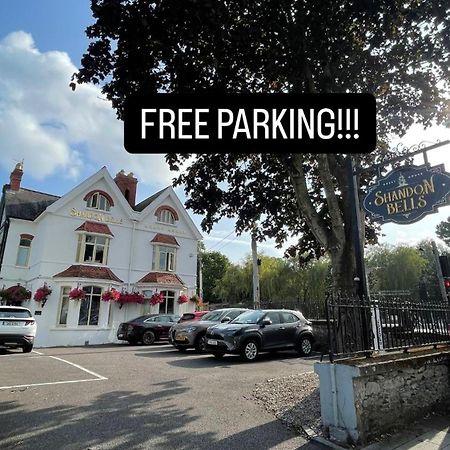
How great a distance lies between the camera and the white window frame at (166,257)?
25562 mm

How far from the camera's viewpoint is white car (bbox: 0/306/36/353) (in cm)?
1386

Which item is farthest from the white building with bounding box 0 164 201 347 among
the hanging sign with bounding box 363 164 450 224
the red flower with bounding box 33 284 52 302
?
the hanging sign with bounding box 363 164 450 224

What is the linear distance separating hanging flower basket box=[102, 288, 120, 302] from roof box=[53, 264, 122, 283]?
0.84 m

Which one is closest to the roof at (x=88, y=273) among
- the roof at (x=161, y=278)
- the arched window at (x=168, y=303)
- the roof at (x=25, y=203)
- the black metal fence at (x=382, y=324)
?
the roof at (x=161, y=278)

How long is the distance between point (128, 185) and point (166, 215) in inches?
167

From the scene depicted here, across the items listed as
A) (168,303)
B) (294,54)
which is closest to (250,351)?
(294,54)

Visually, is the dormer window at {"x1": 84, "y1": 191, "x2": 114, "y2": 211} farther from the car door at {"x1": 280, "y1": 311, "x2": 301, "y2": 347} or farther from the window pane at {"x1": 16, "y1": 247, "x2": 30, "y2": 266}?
the car door at {"x1": 280, "y1": 311, "x2": 301, "y2": 347}

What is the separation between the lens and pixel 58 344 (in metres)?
20.1

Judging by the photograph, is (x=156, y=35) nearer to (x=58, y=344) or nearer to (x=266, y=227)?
(x=266, y=227)

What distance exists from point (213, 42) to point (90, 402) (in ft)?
26.9

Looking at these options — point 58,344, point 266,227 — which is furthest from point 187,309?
point 266,227

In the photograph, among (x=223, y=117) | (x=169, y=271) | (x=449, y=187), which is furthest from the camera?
(x=169, y=271)

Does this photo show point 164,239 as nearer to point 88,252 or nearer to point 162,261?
point 162,261

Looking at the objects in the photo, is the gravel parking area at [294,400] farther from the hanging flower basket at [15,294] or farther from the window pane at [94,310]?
the hanging flower basket at [15,294]
